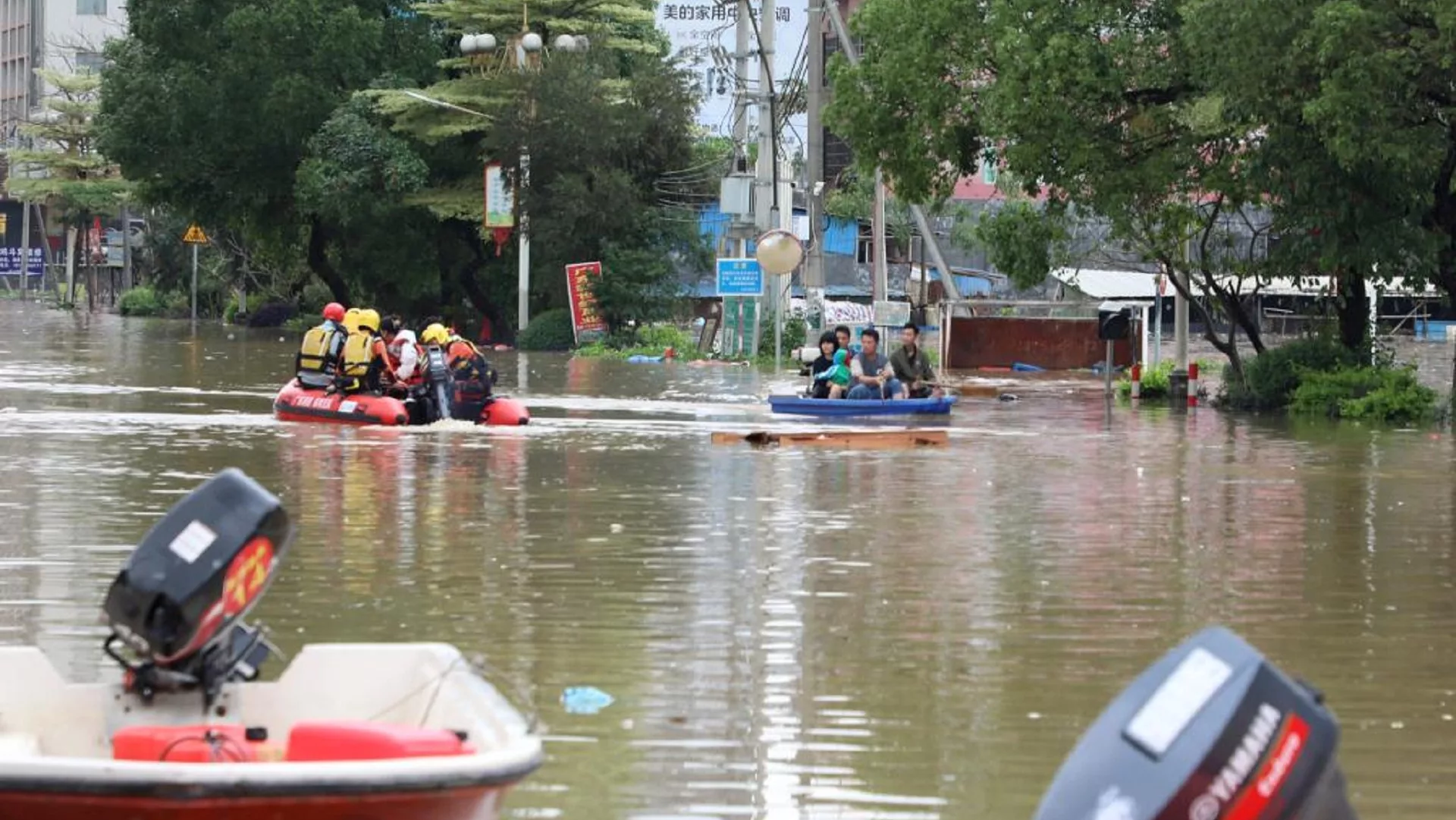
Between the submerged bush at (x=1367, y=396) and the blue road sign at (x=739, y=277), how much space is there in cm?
1483

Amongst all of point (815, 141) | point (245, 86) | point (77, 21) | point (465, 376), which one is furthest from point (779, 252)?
point (77, 21)

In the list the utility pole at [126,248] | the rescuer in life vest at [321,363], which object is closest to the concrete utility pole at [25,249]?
the utility pole at [126,248]

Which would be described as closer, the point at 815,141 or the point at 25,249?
the point at 815,141

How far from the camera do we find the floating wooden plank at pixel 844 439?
24.6m

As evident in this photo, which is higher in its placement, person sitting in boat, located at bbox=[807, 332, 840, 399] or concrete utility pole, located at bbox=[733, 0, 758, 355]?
concrete utility pole, located at bbox=[733, 0, 758, 355]

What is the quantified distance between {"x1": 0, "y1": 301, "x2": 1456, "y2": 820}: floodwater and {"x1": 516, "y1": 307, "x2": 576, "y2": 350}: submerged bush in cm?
2903

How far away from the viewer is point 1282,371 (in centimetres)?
3344

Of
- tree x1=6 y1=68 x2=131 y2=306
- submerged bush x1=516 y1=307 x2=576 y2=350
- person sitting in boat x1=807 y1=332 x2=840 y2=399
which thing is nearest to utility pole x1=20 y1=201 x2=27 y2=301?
tree x1=6 y1=68 x2=131 y2=306

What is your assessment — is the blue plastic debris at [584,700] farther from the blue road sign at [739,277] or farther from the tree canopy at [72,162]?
the tree canopy at [72,162]

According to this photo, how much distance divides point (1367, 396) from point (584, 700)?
23069mm

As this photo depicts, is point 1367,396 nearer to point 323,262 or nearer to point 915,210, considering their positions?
point 915,210

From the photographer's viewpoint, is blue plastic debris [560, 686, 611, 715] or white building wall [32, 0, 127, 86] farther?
white building wall [32, 0, 127, 86]

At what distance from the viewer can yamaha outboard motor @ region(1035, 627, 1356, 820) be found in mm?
4258

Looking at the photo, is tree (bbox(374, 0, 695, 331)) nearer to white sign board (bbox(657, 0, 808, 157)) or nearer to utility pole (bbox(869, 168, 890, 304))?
white sign board (bbox(657, 0, 808, 157))
